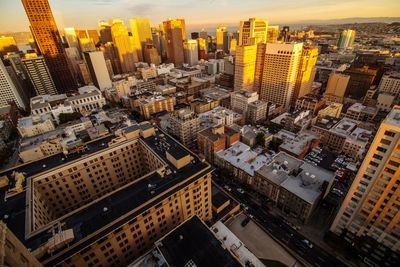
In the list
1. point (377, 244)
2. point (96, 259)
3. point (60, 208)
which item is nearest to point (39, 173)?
point (60, 208)

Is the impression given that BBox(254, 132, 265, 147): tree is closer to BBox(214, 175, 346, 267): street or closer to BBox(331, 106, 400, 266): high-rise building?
BBox(214, 175, 346, 267): street

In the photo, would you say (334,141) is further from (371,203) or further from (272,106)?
(371,203)

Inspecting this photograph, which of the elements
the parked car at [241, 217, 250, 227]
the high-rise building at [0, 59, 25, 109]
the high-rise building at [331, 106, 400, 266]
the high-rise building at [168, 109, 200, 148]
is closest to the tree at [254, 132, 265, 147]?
the high-rise building at [168, 109, 200, 148]

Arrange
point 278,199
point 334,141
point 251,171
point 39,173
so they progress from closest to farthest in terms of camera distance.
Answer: point 39,173, point 278,199, point 251,171, point 334,141

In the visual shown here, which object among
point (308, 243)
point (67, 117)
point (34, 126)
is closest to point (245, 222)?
point (308, 243)

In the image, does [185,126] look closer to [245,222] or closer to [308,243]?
[245,222]

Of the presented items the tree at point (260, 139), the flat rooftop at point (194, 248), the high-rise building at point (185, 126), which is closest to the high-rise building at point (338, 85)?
the tree at point (260, 139)
